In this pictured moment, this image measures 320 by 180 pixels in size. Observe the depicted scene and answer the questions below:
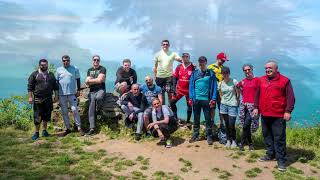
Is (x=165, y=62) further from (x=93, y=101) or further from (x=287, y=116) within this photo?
(x=287, y=116)

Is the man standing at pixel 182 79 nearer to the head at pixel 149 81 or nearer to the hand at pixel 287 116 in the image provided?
the head at pixel 149 81

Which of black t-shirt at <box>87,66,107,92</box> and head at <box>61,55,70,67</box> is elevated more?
head at <box>61,55,70,67</box>

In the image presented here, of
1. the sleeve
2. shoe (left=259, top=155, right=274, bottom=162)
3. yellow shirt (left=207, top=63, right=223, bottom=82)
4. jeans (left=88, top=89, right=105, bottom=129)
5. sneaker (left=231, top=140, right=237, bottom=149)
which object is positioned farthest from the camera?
jeans (left=88, top=89, right=105, bottom=129)

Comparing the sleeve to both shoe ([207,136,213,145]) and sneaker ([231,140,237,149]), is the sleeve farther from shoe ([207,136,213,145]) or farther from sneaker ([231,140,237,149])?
shoe ([207,136,213,145])

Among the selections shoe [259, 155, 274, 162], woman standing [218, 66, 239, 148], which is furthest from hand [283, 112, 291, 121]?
woman standing [218, 66, 239, 148]

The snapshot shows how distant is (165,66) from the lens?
520 inches

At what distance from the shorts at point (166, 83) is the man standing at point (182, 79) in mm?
148

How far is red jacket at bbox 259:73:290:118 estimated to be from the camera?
1048 centimetres

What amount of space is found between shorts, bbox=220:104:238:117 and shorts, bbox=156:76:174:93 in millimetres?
1972

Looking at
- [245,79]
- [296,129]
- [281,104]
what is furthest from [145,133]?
[296,129]

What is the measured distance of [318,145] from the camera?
13.4 metres

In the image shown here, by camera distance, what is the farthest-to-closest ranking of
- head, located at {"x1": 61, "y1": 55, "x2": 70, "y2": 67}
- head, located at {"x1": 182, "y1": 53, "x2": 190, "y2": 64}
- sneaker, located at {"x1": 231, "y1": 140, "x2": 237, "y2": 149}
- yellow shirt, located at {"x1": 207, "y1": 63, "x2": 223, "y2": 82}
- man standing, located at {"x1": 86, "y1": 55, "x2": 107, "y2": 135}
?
man standing, located at {"x1": 86, "y1": 55, "x2": 107, "y2": 135} < head, located at {"x1": 61, "y1": 55, "x2": 70, "y2": 67} < head, located at {"x1": 182, "y1": 53, "x2": 190, "y2": 64} < yellow shirt, located at {"x1": 207, "y1": 63, "x2": 223, "y2": 82} < sneaker, located at {"x1": 231, "y1": 140, "x2": 237, "y2": 149}

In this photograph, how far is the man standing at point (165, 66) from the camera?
13.2 meters

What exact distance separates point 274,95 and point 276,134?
1026 mm
